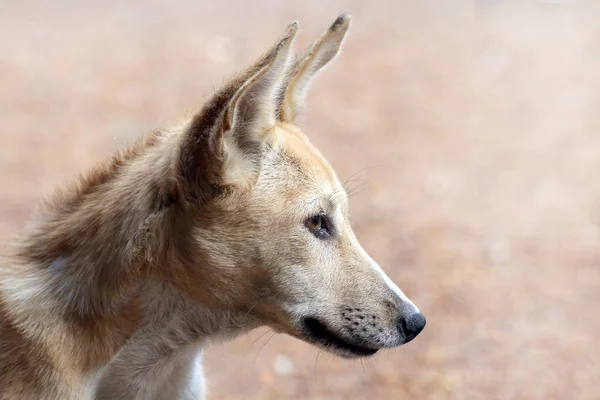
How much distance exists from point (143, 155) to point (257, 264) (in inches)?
30.3

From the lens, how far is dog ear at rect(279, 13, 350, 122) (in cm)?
337

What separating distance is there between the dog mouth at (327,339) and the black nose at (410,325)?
150 millimetres

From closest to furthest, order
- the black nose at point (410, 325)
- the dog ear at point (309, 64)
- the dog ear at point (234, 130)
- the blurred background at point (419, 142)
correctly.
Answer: the dog ear at point (234, 130) < the black nose at point (410, 325) < the dog ear at point (309, 64) < the blurred background at point (419, 142)

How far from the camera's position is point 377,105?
8.99 m

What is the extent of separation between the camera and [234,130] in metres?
2.98

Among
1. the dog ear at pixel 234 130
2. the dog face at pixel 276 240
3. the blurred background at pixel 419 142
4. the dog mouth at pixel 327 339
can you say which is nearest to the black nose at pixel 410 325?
the dog face at pixel 276 240

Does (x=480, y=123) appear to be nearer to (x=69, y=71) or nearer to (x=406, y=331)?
(x=69, y=71)

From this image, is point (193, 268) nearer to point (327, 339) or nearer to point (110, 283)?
point (110, 283)

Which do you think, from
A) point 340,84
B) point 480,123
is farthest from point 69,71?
point 480,123

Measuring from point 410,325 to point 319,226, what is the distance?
22.5 inches

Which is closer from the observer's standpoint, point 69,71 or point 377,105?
point 377,105

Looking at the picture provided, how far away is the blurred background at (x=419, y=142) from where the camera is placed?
539 cm

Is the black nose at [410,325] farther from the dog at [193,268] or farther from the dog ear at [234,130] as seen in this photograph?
the dog ear at [234,130]

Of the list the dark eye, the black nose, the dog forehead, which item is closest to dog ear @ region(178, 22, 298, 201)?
the dog forehead
